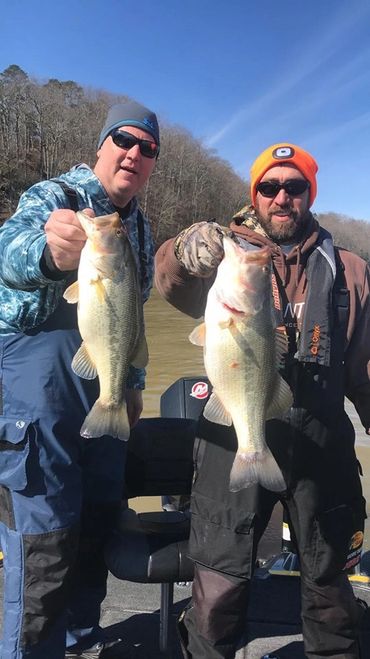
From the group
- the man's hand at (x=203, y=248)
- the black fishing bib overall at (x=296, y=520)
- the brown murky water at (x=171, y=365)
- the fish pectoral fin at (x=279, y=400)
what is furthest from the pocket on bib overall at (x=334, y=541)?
the brown murky water at (x=171, y=365)

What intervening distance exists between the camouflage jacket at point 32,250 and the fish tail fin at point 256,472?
99 centimetres

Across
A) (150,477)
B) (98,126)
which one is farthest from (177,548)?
(98,126)

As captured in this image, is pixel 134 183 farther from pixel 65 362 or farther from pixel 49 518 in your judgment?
pixel 49 518

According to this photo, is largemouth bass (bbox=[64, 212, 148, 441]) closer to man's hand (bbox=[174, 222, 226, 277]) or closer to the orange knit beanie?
man's hand (bbox=[174, 222, 226, 277])

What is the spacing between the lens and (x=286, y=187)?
2.96 meters

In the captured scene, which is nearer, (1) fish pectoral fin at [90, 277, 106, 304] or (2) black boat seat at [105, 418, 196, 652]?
(1) fish pectoral fin at [90, 277, 106, 304]

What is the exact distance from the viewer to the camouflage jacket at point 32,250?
216cm

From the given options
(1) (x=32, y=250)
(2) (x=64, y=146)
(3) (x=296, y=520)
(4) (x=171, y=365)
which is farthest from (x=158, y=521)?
(2) (x=64, y=146)

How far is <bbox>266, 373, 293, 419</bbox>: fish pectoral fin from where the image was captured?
2303mm

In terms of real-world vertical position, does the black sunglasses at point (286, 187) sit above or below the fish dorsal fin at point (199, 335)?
above

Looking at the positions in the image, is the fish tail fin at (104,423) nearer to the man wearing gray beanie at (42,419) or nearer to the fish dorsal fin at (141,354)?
the fish dorsal fin at (141,354)

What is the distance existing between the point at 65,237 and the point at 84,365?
1.84ft

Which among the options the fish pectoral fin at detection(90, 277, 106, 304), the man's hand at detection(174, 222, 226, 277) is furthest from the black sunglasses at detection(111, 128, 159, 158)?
the fish pectoral fin at detection(90, 277, 106, 304)

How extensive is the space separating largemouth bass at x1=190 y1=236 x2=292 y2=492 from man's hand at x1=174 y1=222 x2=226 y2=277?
0.69 feet
